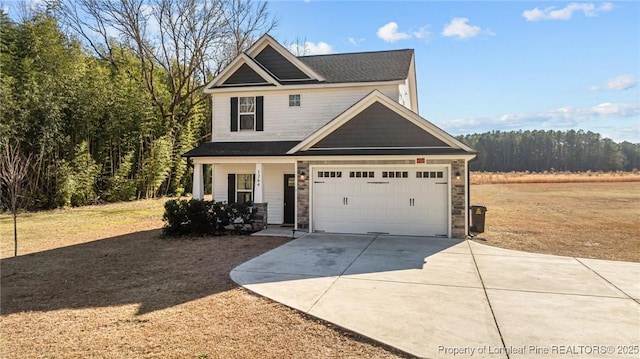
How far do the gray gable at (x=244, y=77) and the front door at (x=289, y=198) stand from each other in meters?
4.01

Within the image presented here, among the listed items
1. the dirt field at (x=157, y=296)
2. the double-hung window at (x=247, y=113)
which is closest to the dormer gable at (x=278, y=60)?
the double-hung window at (x=247, y=113)

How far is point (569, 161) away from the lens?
8862 cm

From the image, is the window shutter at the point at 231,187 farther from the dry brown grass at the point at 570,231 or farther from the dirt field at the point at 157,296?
the dry brown grass at the point at 570,231

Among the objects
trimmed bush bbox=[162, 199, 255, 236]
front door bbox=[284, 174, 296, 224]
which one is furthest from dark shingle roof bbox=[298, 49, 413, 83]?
trimmed bush bbox=[162, 199, 255, 236]

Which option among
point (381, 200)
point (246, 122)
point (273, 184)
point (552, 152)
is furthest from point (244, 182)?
point (552, 152)

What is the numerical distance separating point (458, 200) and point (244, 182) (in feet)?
26.1

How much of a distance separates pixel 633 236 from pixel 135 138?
24.5 m

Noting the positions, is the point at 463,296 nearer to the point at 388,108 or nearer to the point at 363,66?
the point at 388,108

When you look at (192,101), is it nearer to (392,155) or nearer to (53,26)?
(53,26)

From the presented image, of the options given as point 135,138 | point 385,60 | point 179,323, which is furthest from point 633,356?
point 135,138

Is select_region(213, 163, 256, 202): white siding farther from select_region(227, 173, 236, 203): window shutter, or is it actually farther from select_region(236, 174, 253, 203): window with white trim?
select_region(236, 174, 253, 203): window with white trim

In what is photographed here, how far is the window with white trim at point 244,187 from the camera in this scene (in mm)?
14484

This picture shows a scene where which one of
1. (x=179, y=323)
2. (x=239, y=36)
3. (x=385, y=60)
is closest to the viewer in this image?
(x=179, y=323)

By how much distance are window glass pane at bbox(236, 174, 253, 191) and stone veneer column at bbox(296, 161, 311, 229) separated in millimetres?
2683
